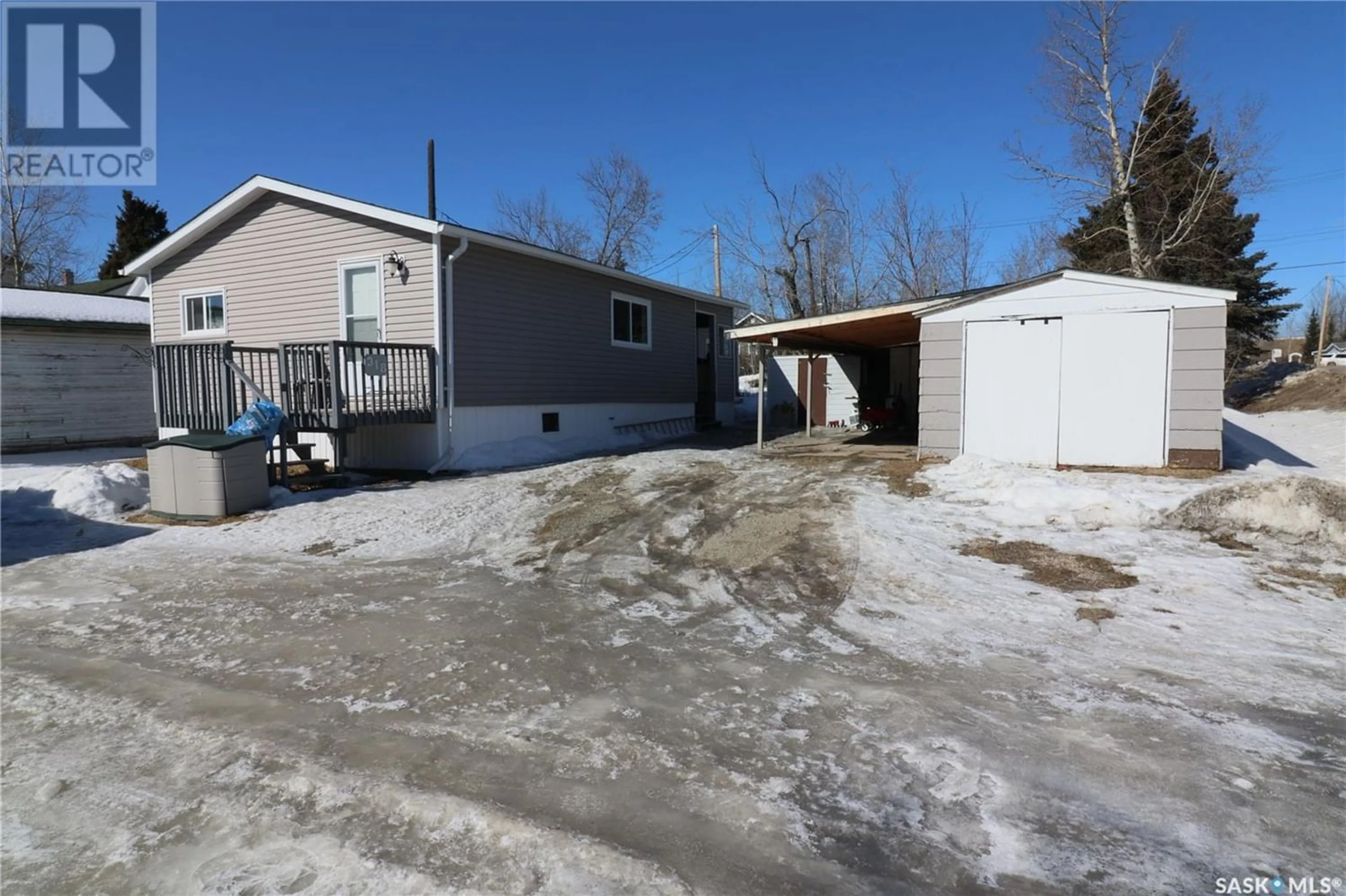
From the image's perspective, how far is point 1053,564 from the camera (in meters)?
5.75

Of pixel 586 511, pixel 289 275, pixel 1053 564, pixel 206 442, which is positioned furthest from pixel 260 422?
pixel 1053 564

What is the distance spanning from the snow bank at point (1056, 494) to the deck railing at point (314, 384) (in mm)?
7668

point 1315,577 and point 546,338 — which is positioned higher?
point 546,338

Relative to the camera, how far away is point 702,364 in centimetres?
1981

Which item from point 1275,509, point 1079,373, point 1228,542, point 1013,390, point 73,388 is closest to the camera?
point 1228,542

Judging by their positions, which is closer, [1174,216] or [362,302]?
[362,302]

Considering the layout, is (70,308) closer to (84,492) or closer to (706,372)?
(84,492)

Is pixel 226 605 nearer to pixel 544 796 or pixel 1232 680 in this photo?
pixel 544 796

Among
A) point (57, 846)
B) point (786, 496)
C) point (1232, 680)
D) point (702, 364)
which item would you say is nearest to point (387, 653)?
point (57, 846)

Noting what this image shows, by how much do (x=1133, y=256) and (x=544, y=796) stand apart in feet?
73.2

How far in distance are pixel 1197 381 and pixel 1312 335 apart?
2369 inches

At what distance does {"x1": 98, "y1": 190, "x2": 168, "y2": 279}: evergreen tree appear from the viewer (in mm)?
34594

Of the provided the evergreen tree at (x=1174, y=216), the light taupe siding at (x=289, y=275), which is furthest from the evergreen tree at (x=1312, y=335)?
the light taupe siding at (x=289, y=275)

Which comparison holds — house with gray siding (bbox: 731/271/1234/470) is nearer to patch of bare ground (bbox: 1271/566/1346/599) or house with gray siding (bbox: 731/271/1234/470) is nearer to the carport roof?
the carport roof
